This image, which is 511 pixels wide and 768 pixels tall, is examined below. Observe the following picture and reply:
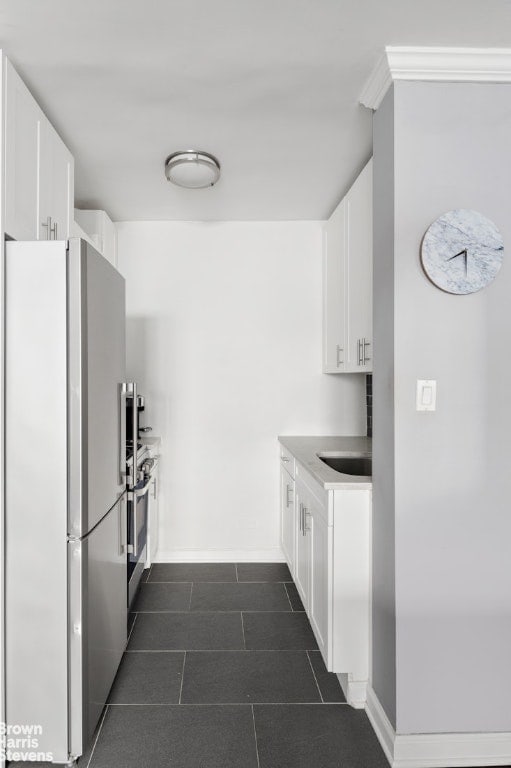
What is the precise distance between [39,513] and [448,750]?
1616mm

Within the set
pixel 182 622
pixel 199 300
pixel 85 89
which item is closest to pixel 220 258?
pixel 199 300

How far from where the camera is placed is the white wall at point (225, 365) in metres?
3.74

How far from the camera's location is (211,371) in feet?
12.4

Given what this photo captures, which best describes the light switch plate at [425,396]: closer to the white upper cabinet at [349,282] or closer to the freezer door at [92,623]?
the white upper cabinet at [349,282]

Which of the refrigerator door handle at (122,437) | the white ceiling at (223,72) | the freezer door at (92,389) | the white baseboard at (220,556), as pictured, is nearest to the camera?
the white ceiling at (223,72)

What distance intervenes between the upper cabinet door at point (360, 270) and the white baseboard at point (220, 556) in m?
1.63

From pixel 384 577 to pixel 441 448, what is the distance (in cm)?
53

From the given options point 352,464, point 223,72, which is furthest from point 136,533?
point 223,72

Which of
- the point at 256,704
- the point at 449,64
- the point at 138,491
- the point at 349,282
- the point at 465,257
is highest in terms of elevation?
the point at 449,64

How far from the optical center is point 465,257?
1817 mm

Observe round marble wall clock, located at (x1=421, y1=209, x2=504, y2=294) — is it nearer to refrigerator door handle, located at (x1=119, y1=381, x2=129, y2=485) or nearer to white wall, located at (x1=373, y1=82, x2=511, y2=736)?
white wall, located at (x1=373, y1=82, x2=511, y2=736)

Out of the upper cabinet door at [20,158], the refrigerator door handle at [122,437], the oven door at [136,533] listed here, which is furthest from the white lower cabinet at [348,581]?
the upper cabinet door at [20,158]

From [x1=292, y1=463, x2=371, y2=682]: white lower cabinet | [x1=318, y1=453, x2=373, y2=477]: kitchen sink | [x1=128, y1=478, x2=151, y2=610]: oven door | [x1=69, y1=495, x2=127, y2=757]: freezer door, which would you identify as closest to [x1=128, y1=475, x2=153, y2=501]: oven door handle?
[x1=128, y1=478, x2=151, y2=610]: oven door

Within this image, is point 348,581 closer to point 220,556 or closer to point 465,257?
point 465,257
